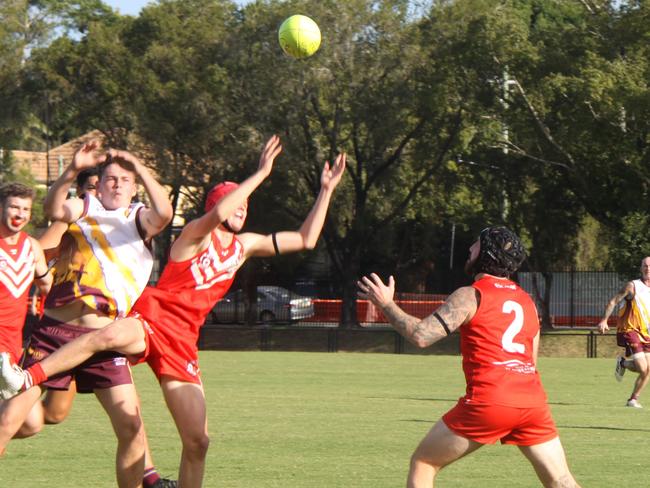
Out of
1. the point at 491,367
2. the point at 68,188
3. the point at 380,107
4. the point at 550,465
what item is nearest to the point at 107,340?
the point at 68,188

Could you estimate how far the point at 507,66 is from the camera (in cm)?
3581

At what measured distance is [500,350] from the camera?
6.91 meters

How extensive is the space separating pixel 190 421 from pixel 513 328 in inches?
83.0

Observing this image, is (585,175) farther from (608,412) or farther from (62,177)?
(62,177)

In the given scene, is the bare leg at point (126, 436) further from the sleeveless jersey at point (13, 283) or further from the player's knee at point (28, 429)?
the sleeveless jersey at point (13, 283)

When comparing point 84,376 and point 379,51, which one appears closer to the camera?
point 84,376

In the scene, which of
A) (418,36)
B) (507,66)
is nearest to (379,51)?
(418,36)

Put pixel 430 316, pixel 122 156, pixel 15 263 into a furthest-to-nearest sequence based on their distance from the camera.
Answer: pixel 15 263, pixel 122 156, pixel 430 316

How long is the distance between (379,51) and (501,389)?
3219cm

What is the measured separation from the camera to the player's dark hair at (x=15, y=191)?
336 inches

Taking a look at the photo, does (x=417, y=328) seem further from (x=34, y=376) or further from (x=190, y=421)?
(x=34, y=376)

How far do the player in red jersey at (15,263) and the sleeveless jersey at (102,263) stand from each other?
624mm

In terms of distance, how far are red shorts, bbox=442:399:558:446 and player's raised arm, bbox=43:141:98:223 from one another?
2783 mm

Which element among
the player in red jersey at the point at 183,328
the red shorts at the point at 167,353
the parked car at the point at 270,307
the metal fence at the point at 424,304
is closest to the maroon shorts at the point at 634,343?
the player in red jersey at the point at 183,328
